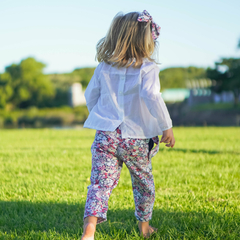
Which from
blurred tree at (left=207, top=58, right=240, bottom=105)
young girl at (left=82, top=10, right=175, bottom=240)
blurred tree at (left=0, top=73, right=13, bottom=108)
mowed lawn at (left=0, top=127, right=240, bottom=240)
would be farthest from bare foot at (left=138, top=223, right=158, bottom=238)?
blurred tree at (left=0, top=73, right=13, bottom=108)

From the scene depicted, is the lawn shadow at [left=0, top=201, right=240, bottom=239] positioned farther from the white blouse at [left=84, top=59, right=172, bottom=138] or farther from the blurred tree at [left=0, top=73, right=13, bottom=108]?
the blurred tree at [left=0, top=73, right=13, bottom=108]

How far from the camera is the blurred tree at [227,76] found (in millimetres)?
34094

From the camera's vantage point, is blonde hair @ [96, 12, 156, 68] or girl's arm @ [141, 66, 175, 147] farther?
blonde hair @ [96, 12, 156, 68]

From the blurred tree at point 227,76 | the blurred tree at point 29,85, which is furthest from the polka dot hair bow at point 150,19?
the blurred tree at point 29,85

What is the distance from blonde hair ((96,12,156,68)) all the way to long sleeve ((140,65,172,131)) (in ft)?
0.55

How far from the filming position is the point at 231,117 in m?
31.9

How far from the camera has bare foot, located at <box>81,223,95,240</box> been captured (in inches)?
78.0

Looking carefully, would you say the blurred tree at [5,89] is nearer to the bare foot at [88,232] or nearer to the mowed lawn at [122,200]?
the mowed lawn at [122,200]

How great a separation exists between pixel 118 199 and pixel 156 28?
1.90 meters

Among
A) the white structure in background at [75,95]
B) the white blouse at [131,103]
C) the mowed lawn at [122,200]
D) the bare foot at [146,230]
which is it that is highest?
the white blouse at [131,103]

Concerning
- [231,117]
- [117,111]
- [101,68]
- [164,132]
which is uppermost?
[101,68]

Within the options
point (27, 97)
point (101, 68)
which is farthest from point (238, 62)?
point (27, 97)

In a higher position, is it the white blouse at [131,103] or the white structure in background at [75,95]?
the white blouse at [131,103]

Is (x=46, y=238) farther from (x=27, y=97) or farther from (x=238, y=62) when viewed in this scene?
(x=27, y=97)
